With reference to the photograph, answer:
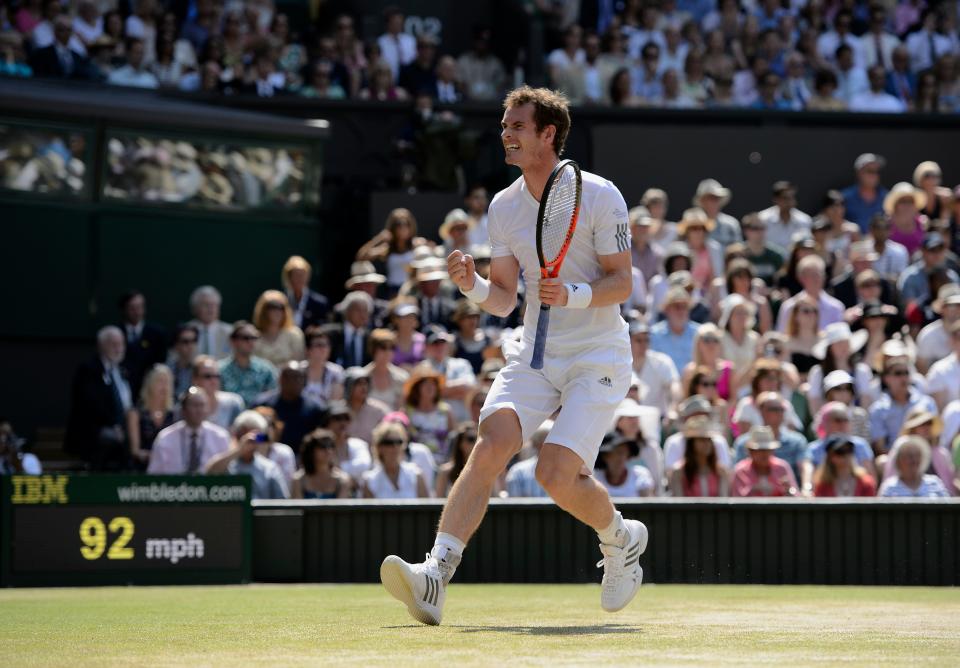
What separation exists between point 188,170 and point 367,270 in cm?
300

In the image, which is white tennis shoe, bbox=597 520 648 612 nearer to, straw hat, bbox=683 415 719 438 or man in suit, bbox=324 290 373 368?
straw hat, bbox=683 415 719 438

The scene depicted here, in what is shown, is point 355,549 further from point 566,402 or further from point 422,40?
point 422,40

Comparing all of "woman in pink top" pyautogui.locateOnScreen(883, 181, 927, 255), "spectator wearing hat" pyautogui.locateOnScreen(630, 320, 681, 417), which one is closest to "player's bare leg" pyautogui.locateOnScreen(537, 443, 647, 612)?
"spectator wearing hat" pyautogui.locateOnScreen(630, 320, 681, 417)

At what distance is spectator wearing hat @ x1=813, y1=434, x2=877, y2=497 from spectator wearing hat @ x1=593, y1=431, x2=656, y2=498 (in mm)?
1100

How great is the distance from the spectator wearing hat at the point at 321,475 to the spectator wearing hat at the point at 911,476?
11.2ft

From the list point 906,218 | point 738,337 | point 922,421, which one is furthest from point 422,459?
point 906,218

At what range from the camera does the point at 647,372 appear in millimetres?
12523

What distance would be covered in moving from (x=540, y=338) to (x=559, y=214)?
49 centimetres

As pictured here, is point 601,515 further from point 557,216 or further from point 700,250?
point 700,250

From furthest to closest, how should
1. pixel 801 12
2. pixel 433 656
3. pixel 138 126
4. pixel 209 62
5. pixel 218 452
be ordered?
1. pixel 801 12
2. pixel 209 62
3. pixel 138 126
4. pixel 218 452
5. pixel 433 656

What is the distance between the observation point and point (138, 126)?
A: 1585cm

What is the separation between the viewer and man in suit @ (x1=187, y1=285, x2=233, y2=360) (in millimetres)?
13688

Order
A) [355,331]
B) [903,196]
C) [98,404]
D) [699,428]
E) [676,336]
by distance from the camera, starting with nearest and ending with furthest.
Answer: [699,428]
[98,404]
[676,336]
[355,331]
[903,196]

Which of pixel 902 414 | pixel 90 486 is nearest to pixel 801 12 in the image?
pixel 902 414
